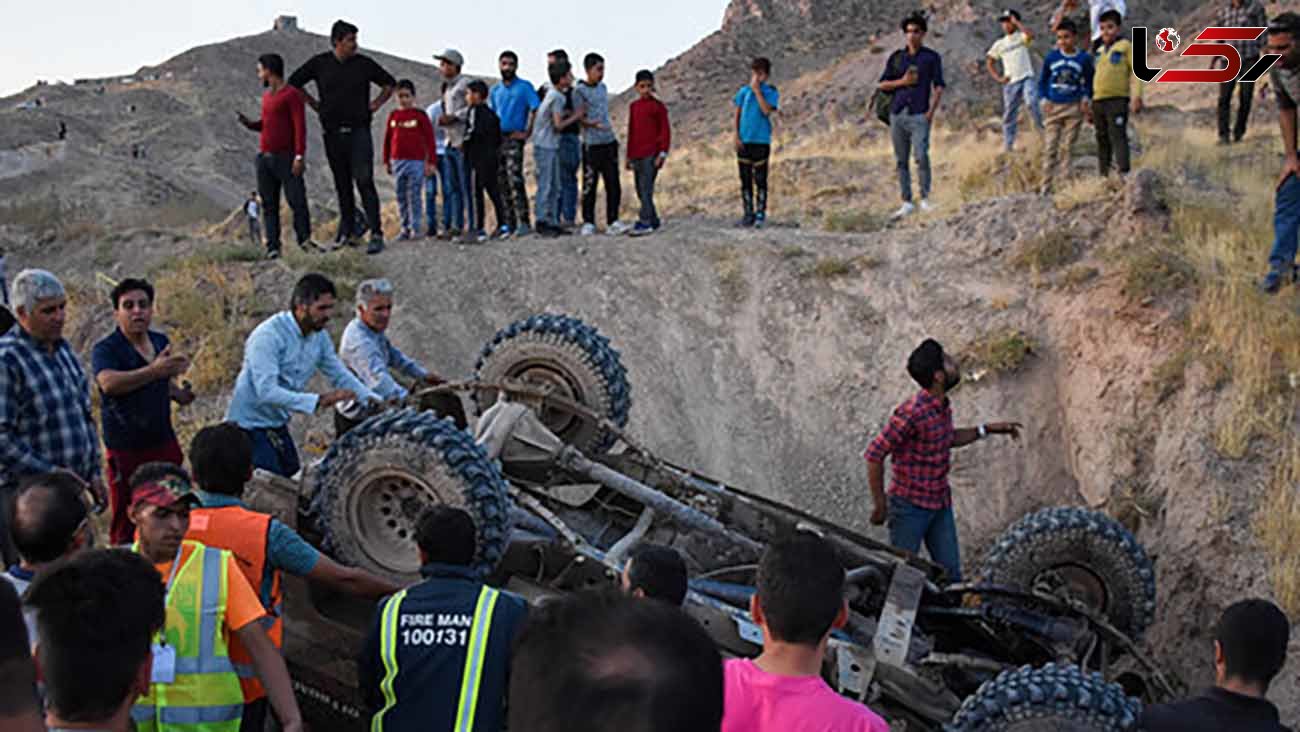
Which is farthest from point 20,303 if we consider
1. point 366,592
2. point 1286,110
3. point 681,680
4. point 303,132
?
point 1286,110

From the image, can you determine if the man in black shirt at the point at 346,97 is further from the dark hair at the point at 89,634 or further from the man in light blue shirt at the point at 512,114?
the dark hair at the point at 89,634

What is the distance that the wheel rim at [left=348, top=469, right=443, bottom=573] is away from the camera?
5535 millimetres

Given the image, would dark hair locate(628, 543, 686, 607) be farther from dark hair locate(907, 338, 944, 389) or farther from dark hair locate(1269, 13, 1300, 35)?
→ dark hair locate(1269, 13, 1300, 35)

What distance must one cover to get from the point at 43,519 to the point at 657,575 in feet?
6.84

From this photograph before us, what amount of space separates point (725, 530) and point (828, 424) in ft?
15.7

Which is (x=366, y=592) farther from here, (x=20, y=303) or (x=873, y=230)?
(x=873, y=230)

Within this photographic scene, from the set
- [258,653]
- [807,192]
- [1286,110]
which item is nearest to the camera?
[258,653]

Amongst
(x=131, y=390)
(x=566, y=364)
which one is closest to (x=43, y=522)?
(x=131, y=390)

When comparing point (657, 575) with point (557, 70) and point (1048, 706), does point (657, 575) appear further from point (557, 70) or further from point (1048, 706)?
point (557, 70)

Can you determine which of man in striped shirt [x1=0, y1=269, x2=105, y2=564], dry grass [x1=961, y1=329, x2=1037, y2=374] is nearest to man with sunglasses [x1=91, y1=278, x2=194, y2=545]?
man in striped shirt [x1=0, y1=269, x2=105, y2=564]

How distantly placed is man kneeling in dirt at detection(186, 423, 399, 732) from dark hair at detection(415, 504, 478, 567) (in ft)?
2.70

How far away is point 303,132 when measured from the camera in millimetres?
11383

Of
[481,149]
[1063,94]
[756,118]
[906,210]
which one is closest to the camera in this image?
[1063,94]

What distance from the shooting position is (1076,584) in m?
6.99
